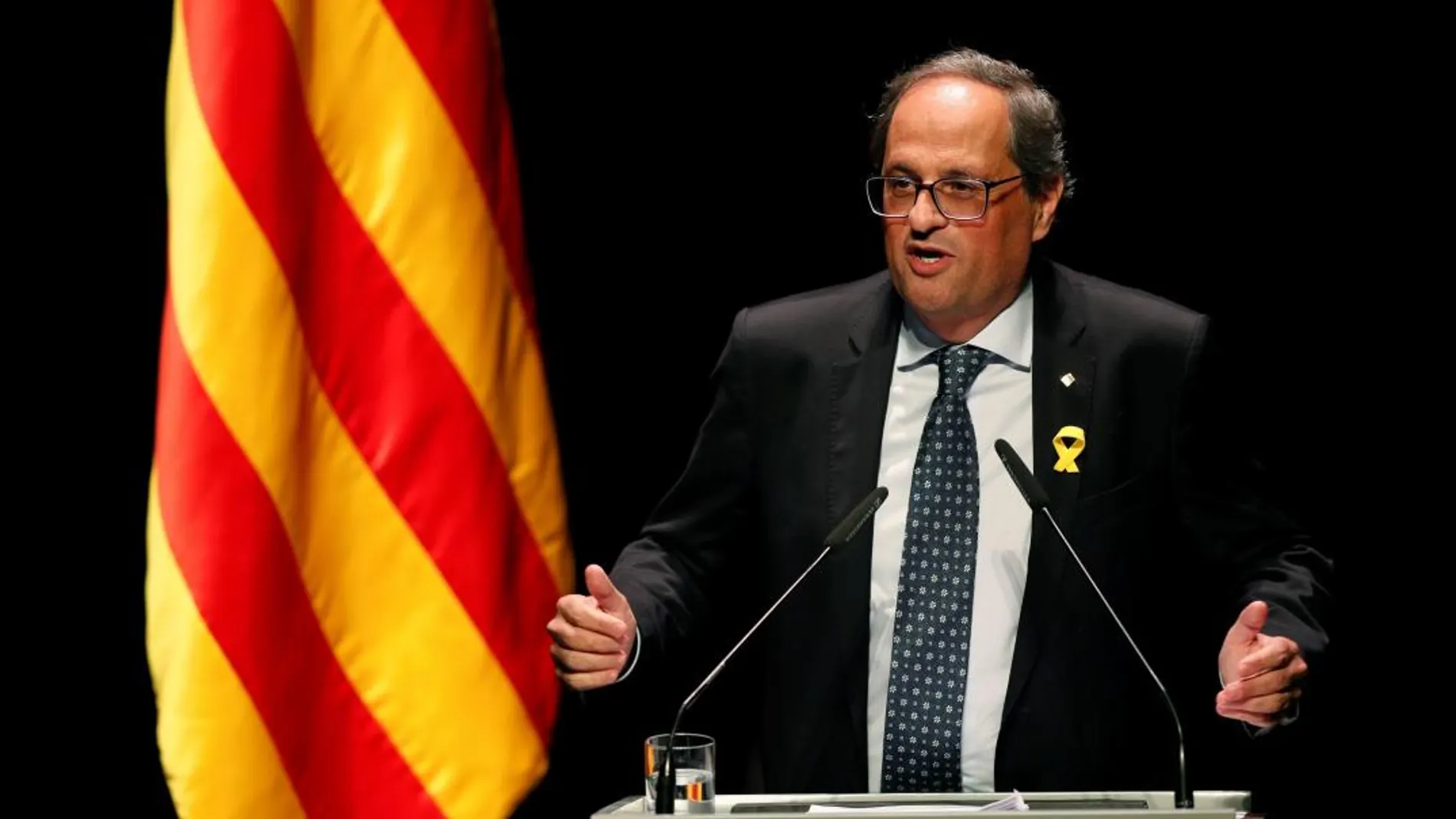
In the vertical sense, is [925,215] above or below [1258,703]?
above

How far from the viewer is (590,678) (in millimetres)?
2141

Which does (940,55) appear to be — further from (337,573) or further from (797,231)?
(337,573)

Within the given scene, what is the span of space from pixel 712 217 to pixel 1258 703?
1.36m

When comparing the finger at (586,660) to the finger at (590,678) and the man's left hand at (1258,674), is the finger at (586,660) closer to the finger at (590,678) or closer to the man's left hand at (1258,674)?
the finger at (590,678)

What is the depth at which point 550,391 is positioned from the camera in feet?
9.55

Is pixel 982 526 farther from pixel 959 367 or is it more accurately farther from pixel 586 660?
pixel 586 660

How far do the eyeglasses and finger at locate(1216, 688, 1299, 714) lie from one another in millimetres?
817

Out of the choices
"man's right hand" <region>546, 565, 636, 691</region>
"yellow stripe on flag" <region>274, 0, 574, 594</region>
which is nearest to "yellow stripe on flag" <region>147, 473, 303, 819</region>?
"yellow stripe on flag" <region>274, 0, 574, 594</region>

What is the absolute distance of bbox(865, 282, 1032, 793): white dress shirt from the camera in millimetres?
2287

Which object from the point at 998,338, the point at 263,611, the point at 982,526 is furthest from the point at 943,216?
the point at 263,611

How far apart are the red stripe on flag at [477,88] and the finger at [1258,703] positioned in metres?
1.32

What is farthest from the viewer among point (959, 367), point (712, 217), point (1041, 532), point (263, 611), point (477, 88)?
point (712, 217)

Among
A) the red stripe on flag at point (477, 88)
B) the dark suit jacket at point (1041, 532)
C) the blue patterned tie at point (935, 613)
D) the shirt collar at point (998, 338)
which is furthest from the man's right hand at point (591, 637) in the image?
the red stripe on flag at point (477, 88)

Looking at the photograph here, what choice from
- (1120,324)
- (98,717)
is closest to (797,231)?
(1120,324)
